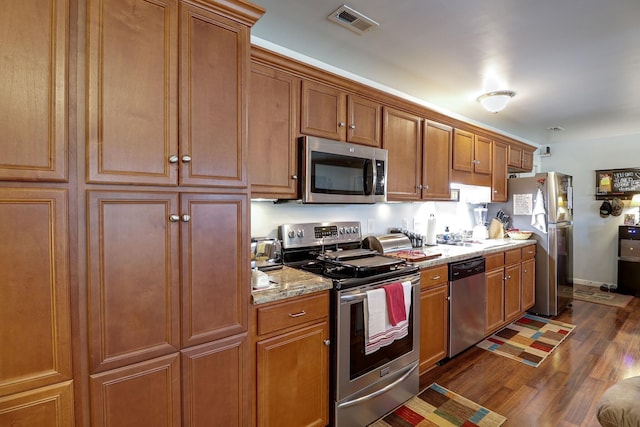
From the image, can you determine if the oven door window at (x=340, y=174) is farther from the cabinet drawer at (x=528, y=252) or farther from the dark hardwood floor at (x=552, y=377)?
the cabinet drawer at (x=528, y=252)

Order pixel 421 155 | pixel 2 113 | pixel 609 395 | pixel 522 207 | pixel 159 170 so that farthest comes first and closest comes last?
pixel 522 207
pixel 421 155
pixel 609 395
pixel 159 170
pixel 2 113

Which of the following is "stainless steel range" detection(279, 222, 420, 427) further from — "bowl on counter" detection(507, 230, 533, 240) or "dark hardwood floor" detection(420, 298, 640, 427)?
"bowl on counter" detection(507, 230, 533, 240)

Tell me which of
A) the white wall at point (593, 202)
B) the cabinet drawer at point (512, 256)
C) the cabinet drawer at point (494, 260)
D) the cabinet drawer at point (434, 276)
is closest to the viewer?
the cabinet drawer at point (434, 276)

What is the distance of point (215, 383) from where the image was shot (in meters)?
1.44

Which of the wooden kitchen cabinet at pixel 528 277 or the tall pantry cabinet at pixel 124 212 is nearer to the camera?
the tall pantry cabinet at pixel 124 212

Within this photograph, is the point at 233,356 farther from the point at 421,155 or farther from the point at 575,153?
the point at 575,153

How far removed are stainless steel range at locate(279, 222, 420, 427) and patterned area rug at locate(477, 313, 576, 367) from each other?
1261 mm

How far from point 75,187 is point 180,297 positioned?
0.57 m

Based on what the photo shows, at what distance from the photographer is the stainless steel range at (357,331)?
6.05 ft

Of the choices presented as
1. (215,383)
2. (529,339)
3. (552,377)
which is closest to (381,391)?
(215,383)

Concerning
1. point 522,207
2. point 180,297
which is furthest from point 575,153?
point 180,297

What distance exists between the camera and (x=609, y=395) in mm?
1401

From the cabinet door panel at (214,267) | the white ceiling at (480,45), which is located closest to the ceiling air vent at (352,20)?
the white ceiling at (480,45)

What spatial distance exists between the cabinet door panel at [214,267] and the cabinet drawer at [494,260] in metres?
2.50
